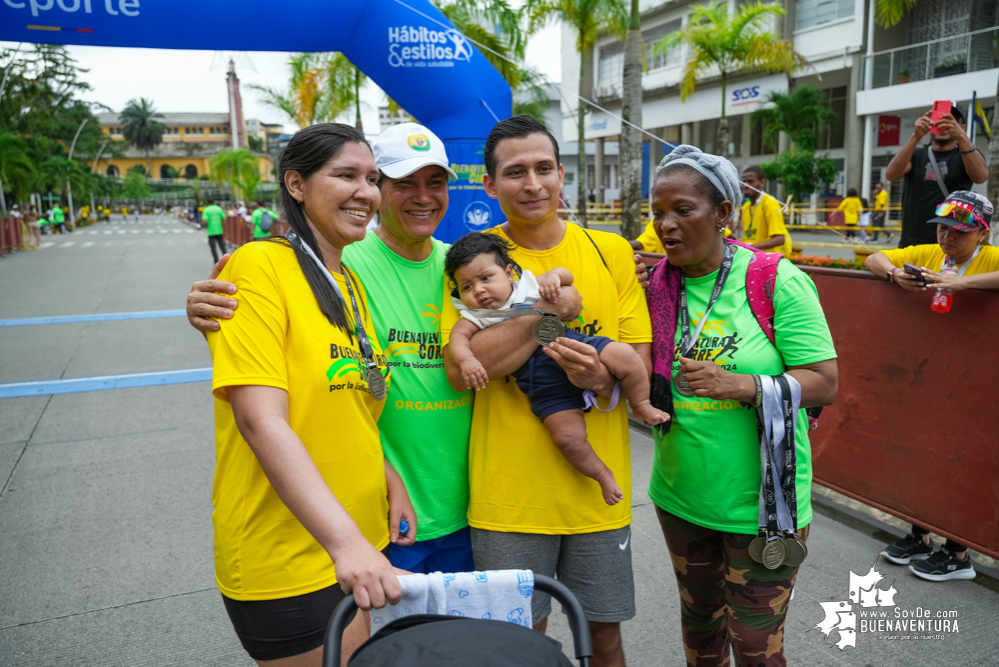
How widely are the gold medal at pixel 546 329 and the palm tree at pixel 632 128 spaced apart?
1252 cm

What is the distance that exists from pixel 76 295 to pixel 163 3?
10712mm

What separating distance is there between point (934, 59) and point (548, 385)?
1027 inches

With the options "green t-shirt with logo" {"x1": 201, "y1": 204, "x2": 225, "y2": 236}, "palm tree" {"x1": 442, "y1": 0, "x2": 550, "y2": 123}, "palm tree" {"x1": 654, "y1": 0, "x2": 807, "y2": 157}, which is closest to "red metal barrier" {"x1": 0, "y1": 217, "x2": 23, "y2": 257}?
"green t-shirt with logo" {"x1": 201, "y1": 204, "x2": 225, "y2": 236}

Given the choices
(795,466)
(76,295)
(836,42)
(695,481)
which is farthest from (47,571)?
(836,42)

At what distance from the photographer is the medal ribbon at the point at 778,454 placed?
205 cm

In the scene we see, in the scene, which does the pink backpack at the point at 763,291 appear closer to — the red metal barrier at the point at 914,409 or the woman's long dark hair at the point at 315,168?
the woman's long dark hair at the point at 315,168

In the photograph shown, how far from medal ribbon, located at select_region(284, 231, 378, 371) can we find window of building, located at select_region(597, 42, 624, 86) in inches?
1655

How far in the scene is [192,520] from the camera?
14.3ft

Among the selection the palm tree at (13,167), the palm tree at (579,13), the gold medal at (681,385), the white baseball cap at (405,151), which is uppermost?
the palm tree at (579,13)

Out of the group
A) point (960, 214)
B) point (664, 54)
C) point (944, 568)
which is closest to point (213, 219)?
point (960, 214)

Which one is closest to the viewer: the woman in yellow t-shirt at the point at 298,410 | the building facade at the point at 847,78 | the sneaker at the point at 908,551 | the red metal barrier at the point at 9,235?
the woman in yellow t-shirt at the point at 298,410

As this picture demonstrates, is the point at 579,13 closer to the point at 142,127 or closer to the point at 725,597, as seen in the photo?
the point at 725,597

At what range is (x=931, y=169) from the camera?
4844 millimetres

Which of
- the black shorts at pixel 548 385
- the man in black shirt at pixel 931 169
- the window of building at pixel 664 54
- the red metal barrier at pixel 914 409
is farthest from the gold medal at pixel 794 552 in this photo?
the window of building at pixel 664 54
